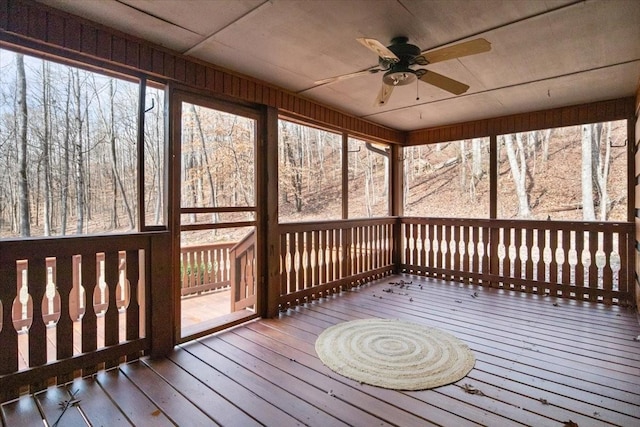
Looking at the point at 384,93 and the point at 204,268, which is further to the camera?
the point at 204,268

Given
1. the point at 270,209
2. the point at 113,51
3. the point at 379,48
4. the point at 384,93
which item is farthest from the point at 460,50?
the point at 113,51

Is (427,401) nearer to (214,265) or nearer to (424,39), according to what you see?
(424,39)

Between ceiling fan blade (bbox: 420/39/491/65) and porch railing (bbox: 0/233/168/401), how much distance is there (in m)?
2.45

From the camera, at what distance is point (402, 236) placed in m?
5.90

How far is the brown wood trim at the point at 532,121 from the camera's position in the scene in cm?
410

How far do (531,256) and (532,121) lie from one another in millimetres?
1860

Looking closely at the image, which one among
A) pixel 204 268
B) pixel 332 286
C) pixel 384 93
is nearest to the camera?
pixel 384 93

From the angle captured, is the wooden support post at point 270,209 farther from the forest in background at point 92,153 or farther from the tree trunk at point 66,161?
the tree trunk at point 66,161

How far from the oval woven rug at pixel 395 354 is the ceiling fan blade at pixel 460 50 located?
2.19 meters

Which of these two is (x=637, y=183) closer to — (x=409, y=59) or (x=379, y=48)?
(x=409, y=59)

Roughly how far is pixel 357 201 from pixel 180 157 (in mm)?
5423

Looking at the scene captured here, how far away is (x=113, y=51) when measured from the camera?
248 cm

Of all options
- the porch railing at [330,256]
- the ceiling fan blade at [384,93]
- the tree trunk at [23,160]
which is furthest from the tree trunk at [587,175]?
the tree trunk at [23,160]

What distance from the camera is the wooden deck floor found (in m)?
1.90
